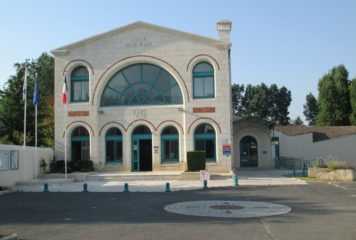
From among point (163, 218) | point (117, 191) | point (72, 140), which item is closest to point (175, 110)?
point (72, 140)

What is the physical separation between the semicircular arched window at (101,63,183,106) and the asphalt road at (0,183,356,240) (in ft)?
44.3

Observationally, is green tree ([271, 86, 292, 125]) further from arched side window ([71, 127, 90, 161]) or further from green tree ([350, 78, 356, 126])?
arched side window ([71, 127, 90, 161])

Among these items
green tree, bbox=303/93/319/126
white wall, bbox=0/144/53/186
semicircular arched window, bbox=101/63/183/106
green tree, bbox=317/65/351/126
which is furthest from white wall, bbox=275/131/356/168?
green tree, bbox=303/93/319/126

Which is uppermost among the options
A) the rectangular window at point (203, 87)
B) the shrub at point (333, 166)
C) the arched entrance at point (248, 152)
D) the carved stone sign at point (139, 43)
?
the carved stone sign at point (139, 43)

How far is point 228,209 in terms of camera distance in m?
15.2

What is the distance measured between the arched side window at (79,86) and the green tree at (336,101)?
40032mm

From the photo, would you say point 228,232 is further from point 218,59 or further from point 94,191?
point 218,59

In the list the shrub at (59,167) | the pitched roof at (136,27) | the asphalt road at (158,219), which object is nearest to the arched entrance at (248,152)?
the pitched roof at (136,27)

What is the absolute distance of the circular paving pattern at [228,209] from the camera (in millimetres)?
14000

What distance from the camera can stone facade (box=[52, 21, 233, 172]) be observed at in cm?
3216

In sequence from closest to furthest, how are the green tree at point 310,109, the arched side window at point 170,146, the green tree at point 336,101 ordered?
1. the arched side window at point 170,146
2. the green tree at point 336,101
3. the green tree at point 310,109

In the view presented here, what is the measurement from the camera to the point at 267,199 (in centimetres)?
1816

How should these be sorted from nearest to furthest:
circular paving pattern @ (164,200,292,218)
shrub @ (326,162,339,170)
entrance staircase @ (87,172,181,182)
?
1. circular paving pattern @ (164,200,292,218)
2. shrub @ (326,162,339,170)
3. entrance staircase @ (87,172,181,182)

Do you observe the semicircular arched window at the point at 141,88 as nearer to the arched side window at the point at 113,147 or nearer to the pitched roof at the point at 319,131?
the arched side window at the point at 113,147
